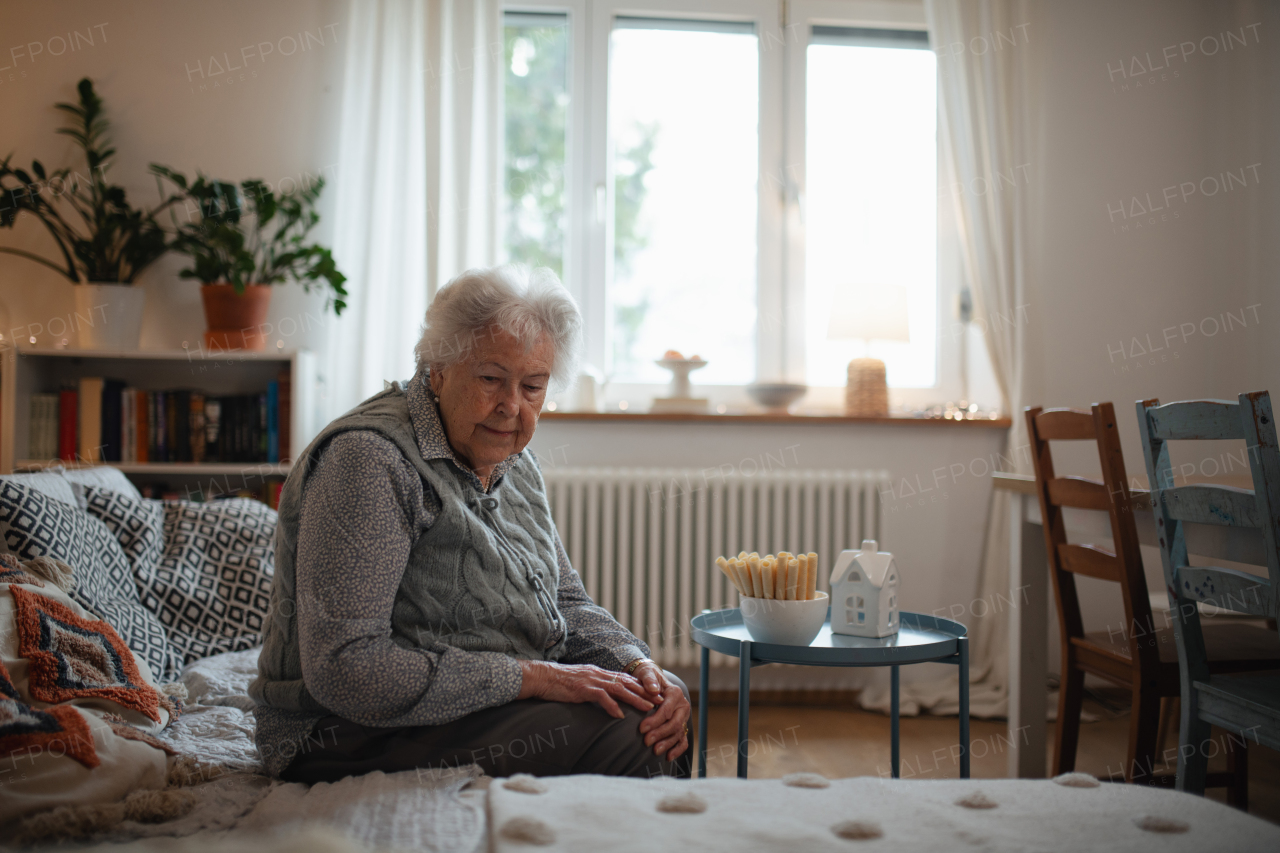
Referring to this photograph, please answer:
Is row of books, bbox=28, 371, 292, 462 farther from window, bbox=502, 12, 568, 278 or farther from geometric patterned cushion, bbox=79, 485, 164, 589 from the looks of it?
window, bbox=502, 12, 568, 278

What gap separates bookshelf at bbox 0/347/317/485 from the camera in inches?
Answer: 97.0

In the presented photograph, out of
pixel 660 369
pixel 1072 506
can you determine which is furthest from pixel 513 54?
pixel 1072 506

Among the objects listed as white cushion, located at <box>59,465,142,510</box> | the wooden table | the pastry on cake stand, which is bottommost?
the wooden table

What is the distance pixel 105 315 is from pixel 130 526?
1119mm

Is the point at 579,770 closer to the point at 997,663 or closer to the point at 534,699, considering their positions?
the point at 534,699

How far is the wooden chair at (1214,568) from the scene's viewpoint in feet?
4.49

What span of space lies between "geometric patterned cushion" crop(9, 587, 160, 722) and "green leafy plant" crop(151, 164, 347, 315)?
1.42m

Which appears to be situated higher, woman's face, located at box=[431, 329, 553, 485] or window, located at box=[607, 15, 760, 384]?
window, located at box=[607, 15, 760, 384]

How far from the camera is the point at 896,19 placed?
3.15m

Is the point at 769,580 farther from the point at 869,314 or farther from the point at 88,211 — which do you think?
the point at 88,211

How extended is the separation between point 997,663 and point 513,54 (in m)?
2.67

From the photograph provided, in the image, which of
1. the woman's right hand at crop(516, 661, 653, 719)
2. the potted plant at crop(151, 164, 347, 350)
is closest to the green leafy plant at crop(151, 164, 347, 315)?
the potted plant at crop(151, 164, 347, 350)

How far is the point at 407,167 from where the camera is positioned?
285cm

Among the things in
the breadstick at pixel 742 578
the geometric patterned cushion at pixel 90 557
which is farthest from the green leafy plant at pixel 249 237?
the breadstick at pixel 742 578
